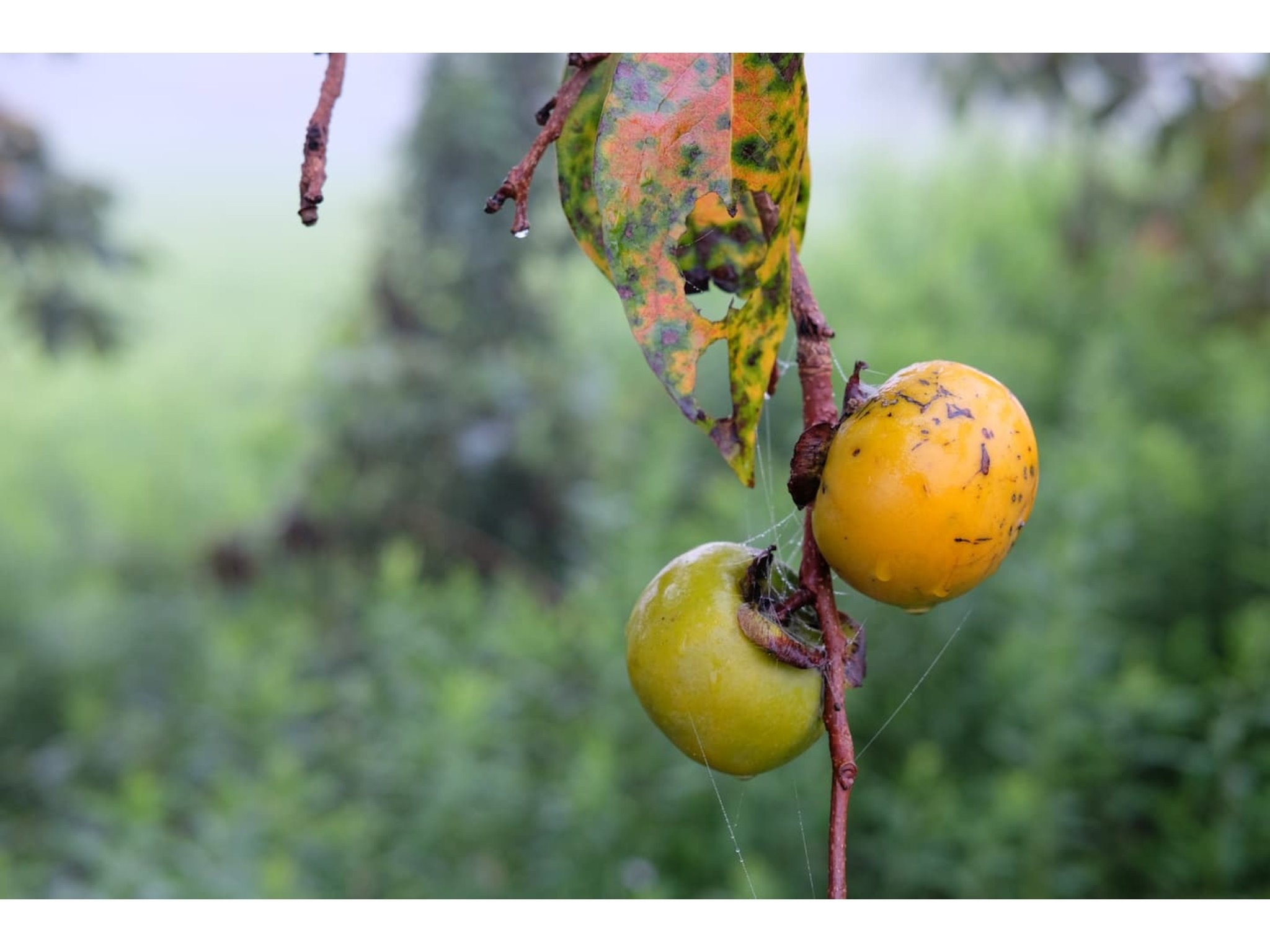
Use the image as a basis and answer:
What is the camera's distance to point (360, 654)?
273cm

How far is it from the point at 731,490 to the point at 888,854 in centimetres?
76

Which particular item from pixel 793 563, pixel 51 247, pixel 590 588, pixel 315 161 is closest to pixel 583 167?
pixel 315 161

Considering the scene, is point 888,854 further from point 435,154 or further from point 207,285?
point 207,285

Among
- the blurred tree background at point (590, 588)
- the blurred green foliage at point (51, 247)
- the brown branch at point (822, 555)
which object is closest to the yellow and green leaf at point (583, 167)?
the brown branch at point (822, 555)

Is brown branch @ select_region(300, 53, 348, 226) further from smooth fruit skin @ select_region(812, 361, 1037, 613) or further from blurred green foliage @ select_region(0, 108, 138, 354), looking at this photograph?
blurred green foliage @ select_region(0, 108, 138, 354)

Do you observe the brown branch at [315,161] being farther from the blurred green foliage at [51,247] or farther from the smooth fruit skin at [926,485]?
the blurred green foliage at [51,247]

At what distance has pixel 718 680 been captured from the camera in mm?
612

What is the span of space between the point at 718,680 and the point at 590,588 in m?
1.50

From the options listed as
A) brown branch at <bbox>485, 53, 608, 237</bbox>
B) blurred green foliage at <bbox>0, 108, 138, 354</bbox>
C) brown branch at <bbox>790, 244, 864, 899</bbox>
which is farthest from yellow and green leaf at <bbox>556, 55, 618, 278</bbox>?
blurred green foliage at <bbox>0, 108, 138, 354</bbox>

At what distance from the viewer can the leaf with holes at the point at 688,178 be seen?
56cm

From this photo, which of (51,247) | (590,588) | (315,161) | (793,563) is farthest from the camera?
(590,588)

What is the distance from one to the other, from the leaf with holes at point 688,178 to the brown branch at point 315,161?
128mm

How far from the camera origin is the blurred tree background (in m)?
1.74

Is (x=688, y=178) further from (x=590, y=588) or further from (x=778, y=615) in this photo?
(x=590, y=588)
